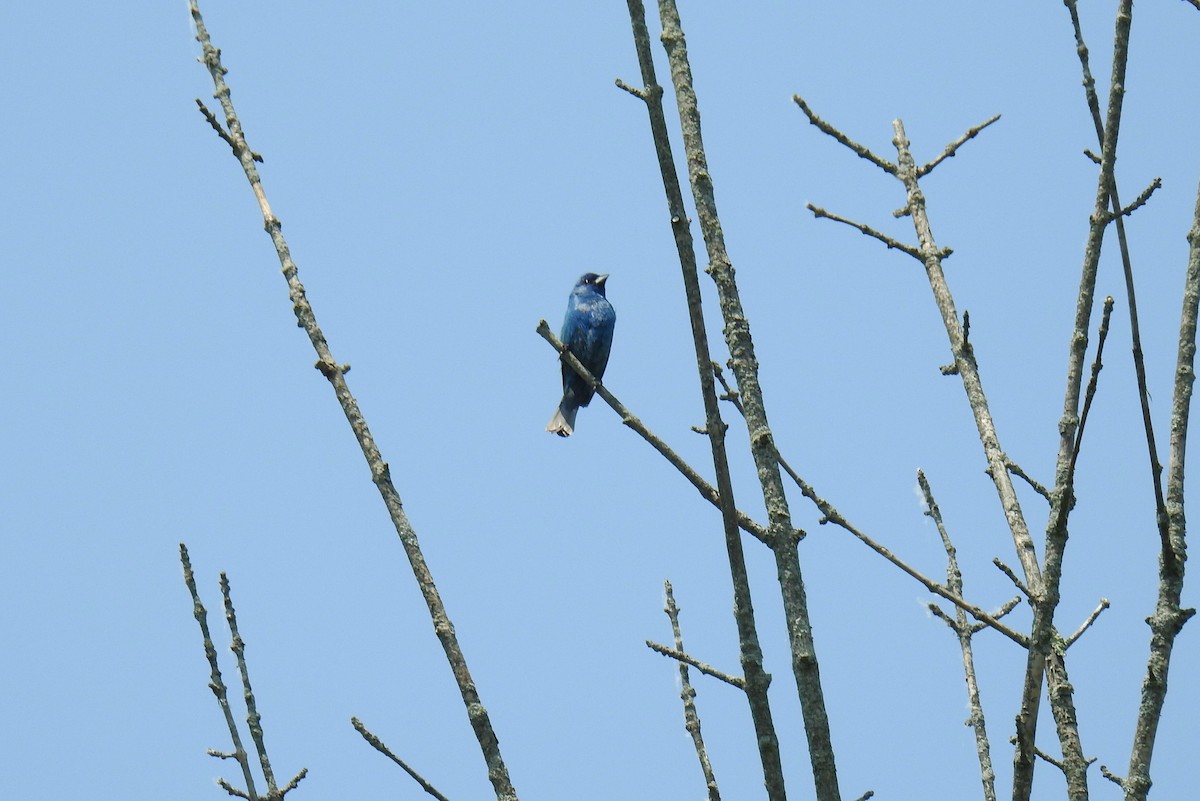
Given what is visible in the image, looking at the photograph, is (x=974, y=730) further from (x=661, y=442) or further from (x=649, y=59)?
(x=649, y=59)

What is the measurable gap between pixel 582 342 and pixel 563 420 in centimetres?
93

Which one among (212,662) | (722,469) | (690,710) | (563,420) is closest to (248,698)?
(212,662)

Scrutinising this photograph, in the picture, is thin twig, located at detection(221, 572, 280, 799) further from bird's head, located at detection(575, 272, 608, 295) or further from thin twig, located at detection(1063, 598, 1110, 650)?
bird's head, located at detection(575, 272, 608, 295)

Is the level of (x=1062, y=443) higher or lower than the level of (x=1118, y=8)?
lower

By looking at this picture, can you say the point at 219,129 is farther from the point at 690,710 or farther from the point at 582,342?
the point at 582,342

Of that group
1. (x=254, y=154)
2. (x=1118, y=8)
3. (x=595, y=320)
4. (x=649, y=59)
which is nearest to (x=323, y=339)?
(x=254, y=154)

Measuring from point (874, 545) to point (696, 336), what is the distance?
0.86m

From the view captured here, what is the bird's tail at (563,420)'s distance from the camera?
12.8 meters

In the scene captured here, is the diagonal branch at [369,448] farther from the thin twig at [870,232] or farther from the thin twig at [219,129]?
the thin twig at [870,232]

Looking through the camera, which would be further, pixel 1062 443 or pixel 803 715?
pixel 1062 443

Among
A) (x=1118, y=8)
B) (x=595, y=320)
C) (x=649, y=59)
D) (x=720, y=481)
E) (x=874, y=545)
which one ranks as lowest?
(x=720, y=481)

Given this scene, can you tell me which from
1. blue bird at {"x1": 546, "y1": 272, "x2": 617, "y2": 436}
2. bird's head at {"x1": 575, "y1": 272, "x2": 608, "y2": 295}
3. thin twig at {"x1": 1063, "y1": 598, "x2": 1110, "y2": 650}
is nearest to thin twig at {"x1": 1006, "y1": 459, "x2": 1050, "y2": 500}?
thin twig at {"x1": 1063, "y1": 598, "x2": 1110, "y2": 650}

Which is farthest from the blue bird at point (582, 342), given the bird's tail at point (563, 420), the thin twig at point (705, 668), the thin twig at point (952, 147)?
the thin twig at point (705, 668)

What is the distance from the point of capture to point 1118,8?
3.22 m
